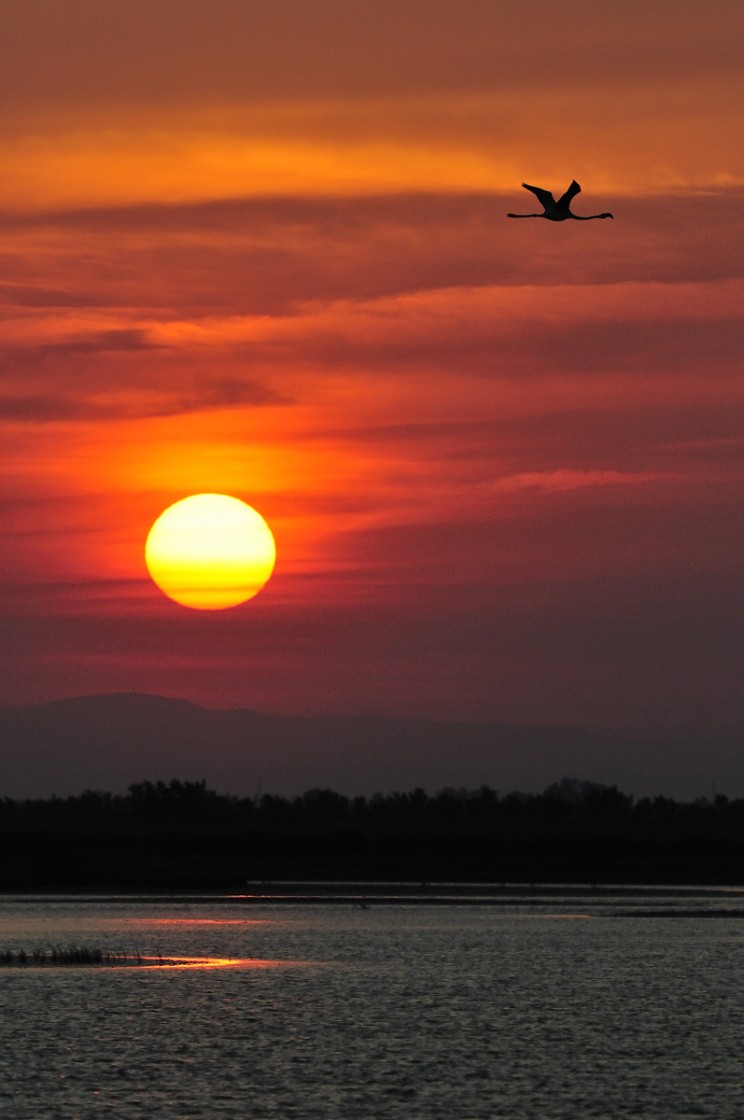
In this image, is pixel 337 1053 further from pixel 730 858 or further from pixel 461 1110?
pixel 730 858

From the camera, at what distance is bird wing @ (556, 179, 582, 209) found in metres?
47.1

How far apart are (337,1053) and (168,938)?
35821mm

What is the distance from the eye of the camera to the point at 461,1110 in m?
38.4

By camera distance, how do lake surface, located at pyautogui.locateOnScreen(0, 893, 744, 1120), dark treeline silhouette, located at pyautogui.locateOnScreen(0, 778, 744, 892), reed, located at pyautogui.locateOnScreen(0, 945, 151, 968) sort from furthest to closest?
1. dark treeline silhouette, located at pyautogui.locateOnScreen(0, 778, 744, 892)
2. reed, located at pyautogui.locateOnScreen(0, 945, 151, 968)
3. lake surface, located at pyautogui.locateOnScreen(0, 893, 744, 1120)

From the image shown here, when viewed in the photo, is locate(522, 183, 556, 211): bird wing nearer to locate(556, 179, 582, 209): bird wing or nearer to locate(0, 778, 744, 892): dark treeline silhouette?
locate(556, 179, 582, 209): bird wing

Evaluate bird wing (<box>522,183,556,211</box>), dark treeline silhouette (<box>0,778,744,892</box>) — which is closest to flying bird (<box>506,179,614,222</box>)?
bird wing (<box>522,183,556,211</box>)

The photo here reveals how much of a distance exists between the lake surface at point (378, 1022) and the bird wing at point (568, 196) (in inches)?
783

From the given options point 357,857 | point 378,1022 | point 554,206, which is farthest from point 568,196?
point 357,857

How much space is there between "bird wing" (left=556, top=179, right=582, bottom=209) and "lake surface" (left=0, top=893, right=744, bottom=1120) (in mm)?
19898

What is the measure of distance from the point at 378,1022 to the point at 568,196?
70.4 ft

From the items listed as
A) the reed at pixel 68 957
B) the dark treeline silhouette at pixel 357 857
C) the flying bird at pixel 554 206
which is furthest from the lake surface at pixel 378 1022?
the dark treeline silhouette at pixel 357 857

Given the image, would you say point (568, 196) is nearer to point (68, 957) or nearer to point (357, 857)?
point (68, 957)

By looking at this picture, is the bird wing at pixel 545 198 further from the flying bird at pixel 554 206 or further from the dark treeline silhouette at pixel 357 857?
the dark treeline silhouette at pixel 357 857

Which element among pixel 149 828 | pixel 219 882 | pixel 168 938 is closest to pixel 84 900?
pixel 219 882
